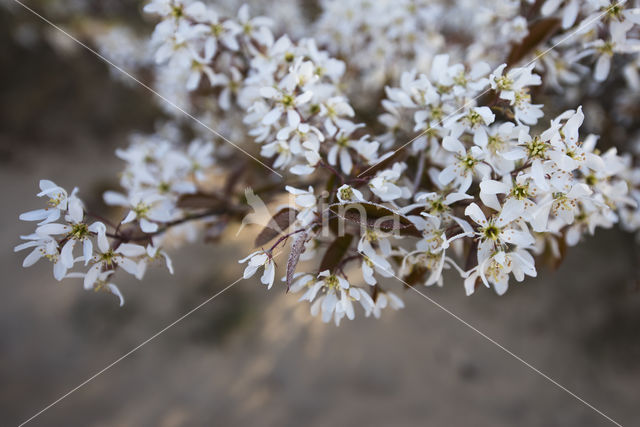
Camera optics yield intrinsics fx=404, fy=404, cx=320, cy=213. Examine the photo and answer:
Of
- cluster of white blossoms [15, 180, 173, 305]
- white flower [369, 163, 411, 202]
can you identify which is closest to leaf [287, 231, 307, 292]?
white flower [369, 163, 411, 202]

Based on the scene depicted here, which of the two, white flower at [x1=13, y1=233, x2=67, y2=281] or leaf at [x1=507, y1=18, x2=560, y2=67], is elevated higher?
leaf at [x1=507, y1=18, x2=560, y2=67]

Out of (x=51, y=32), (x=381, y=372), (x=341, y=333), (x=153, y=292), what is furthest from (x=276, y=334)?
(x=51, y=32)

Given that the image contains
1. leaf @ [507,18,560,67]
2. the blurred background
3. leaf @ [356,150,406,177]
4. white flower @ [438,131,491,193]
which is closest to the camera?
white flower @ [438,131,491,193]

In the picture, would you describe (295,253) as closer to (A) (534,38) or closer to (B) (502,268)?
(B) (502,268)

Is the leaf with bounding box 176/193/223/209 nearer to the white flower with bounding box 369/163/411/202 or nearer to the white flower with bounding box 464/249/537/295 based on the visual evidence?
the white flower with bounding box 369/163/411/202

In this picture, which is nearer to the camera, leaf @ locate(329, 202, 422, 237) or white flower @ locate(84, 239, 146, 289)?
leaf @ locate(329, 202, 422, 237)

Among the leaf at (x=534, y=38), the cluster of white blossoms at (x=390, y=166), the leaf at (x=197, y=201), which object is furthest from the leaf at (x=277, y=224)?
the leaf at (x=534, y=38)

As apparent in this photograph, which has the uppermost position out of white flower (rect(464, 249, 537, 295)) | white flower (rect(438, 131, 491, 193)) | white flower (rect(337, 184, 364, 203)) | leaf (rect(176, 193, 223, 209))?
leaf (rect(176, 193, 223, 209))

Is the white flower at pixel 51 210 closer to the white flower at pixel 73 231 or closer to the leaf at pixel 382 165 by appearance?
the white flower at pixel 73 231
